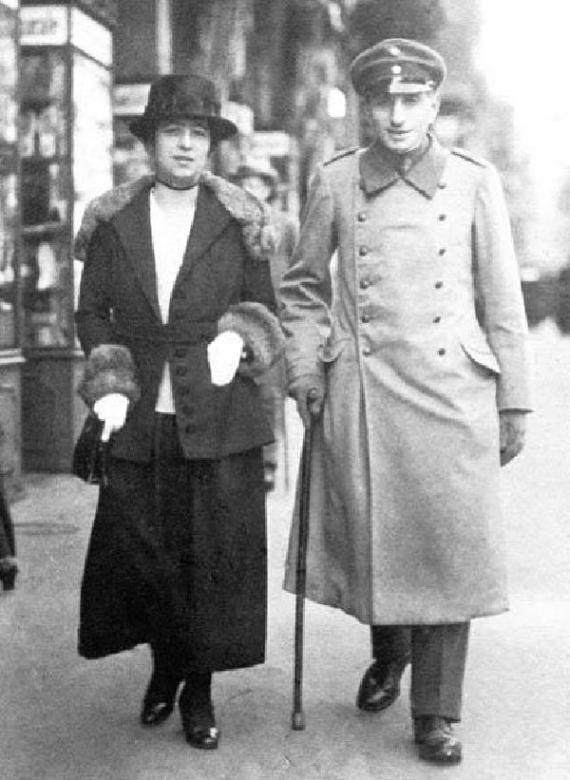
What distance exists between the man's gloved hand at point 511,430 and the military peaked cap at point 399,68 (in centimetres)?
101

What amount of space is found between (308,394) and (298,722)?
1.02 meters

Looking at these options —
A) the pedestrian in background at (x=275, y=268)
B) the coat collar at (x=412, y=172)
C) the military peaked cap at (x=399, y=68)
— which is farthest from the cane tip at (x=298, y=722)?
the pedestrian in background at (x=275, y=268)

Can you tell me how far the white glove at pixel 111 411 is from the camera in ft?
15.6

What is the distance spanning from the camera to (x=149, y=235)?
4.90 meters

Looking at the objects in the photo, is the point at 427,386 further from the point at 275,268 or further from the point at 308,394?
the point at 275,268

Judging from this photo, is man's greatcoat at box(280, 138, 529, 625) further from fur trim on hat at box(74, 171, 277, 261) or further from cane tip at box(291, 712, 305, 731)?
cane tip at box(291, 712, 305, 731)

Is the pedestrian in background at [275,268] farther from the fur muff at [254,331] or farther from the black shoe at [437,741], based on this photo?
the black shoe at [437,741]

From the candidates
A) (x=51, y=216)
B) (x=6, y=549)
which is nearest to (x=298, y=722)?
(x=6, y=549)

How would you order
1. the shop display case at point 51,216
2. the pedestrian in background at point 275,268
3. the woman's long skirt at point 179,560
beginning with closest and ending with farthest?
the woman's long skirt at point 179,560
the pedestrian in background at point 275,268
the shop display case at point 51,216

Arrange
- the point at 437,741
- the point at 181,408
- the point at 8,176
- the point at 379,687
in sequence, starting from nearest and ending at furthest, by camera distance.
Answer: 1. the point at 437,741
2. the point at 181,408
3. the point at 379,687
4. the point at 8,176

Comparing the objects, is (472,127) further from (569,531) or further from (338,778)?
(338,778)

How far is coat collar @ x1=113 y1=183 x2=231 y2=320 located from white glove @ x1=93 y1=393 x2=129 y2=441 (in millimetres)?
294

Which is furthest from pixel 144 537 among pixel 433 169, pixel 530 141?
pixel 530 141

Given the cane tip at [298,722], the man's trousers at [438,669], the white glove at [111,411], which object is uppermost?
the white glove at [111,411]
